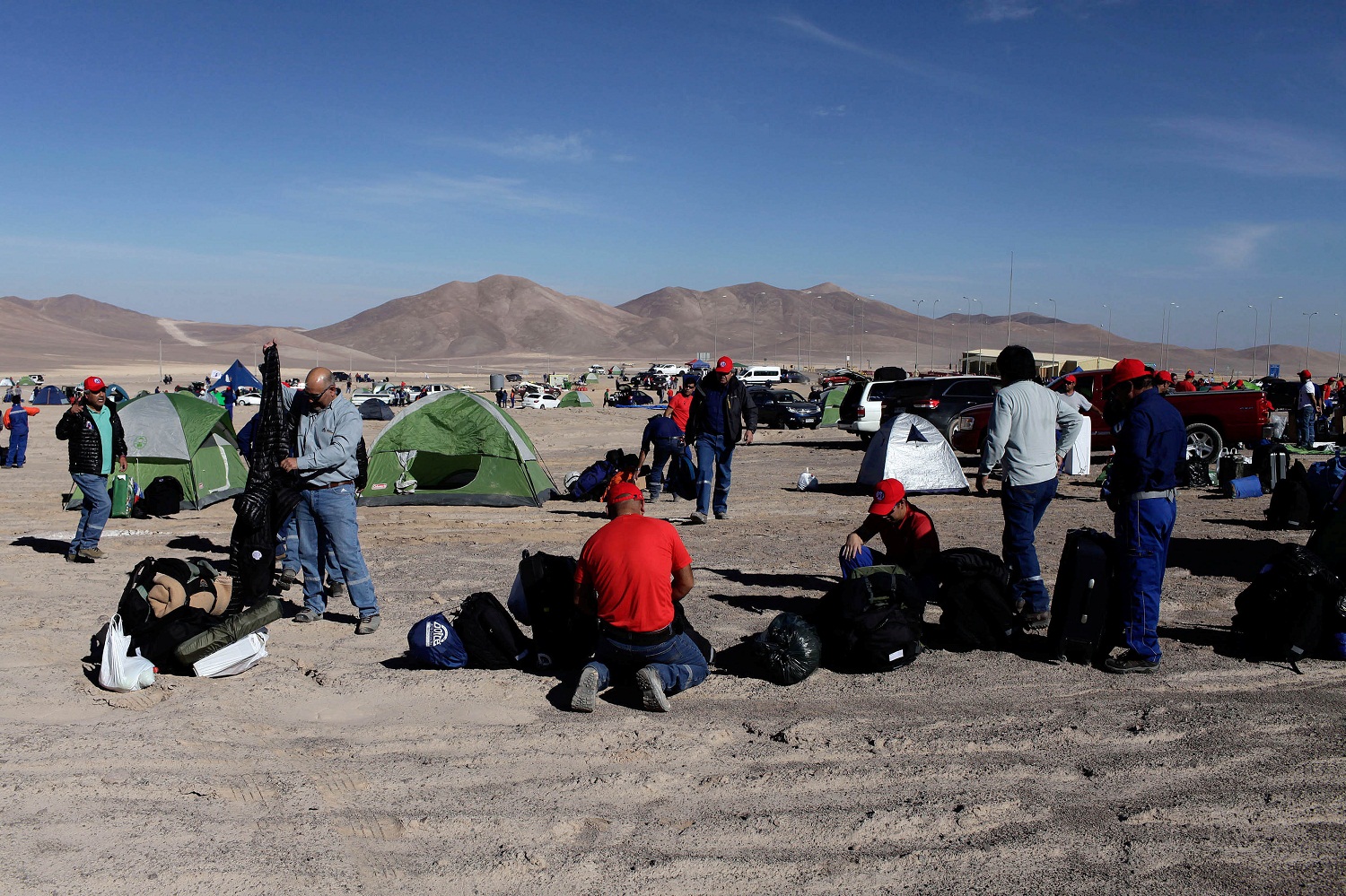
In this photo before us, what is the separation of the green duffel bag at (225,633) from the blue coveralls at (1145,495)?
16.4ft

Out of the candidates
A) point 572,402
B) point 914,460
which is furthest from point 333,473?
point 572,402

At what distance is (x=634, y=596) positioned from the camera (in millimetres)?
5066

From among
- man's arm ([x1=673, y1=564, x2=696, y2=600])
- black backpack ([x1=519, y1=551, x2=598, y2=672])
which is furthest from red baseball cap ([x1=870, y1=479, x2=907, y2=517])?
black backpack ([x1=519, y1=551, x2=598, y2=672])

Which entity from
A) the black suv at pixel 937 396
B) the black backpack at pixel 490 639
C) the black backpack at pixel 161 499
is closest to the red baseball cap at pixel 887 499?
the black backpack at pixel 490 639

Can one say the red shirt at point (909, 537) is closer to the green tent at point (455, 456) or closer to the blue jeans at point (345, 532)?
the blue jeans at point (345, 532)

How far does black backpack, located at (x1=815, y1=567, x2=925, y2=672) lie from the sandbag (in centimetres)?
21

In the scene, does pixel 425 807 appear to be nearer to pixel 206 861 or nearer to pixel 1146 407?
pixel 206 861

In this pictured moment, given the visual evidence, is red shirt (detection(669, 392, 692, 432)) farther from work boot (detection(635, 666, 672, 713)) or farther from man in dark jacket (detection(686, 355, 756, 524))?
work boot (detection(635, 666, 672, 713))

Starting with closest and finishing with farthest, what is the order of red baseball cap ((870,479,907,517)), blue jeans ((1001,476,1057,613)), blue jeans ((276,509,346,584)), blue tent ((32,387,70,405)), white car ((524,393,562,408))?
blue jeans ((1001,476,1057,613)) < red baseball cap ((870,479,907,517)) < blue jeans ((276,509,346,584)) < blue tent ((32,387,70,405)) < white car ((524,393,562,408))

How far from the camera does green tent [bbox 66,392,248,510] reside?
12977mm

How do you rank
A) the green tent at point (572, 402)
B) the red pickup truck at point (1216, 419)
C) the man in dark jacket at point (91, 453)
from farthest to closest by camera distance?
1. the green tent at point (572, 402)
2. the red pickup truck at point (1216, 419)
3. the man in dark jacket at point (91, 453)

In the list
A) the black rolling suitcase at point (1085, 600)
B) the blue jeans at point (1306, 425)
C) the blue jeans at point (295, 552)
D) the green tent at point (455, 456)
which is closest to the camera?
the black rolling suitcase at point (1085, 600)

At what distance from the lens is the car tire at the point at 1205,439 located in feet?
48.5

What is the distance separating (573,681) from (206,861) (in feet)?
7.58
